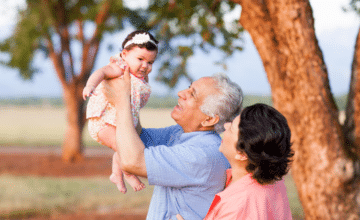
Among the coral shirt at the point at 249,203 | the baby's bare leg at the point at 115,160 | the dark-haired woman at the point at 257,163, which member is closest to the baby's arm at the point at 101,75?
the baby's bare leg at the point at 115,160

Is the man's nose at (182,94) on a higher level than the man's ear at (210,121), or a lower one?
higher

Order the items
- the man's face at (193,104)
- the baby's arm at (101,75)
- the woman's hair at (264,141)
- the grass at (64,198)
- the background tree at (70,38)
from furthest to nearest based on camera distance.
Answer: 1. the background tree at (70,38)
2. the grass at (64,198)
3. the man's face at (193,104)
4. the baby's arm at (101,75)
5. the woman's hair at (264,141)

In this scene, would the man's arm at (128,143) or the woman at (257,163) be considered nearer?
the woman at (257,163)

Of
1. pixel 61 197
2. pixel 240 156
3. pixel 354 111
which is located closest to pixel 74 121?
pixel 61 197

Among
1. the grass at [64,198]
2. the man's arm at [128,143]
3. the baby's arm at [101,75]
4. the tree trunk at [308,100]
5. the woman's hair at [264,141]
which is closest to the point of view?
the woman's hair at [264,141]

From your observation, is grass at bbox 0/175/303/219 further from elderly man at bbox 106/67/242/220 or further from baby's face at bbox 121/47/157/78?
elderly man at bbox 106/67/242/220

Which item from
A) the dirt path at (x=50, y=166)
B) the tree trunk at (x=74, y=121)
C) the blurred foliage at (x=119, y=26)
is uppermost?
the blurred foliage at (x=119, y=26)

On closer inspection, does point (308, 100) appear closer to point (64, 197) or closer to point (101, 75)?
point (101, 75)

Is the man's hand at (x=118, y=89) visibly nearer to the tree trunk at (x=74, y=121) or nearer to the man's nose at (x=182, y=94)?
the man's nose at (x=182, y=94)

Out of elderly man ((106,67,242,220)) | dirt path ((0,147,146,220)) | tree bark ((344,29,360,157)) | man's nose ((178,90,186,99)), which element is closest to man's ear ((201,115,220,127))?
elderly man ((106,67,242,220))

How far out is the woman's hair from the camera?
1.87 meters

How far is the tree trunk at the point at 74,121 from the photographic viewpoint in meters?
13.0

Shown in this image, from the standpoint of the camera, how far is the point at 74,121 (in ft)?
43.1

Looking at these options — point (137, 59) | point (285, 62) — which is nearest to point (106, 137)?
point (137, 59)
